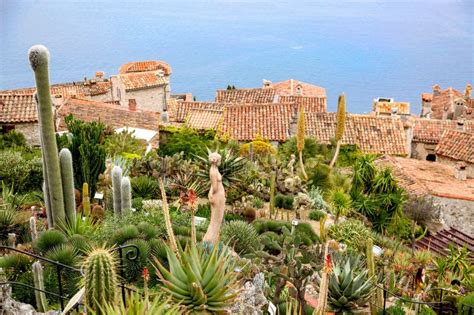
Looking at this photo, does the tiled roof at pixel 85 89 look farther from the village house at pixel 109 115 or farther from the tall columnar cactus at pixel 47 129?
the tall columnar cactus at pixel 47 129

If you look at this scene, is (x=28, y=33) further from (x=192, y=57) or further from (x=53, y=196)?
(x=53, y=196)

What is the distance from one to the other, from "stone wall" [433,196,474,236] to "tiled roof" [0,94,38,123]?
14795 millimetres

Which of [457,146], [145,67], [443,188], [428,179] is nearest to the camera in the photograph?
[443,188]

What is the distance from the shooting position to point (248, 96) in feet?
118

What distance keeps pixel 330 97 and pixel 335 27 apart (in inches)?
3049

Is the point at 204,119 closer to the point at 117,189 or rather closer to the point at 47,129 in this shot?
the point at 117,189

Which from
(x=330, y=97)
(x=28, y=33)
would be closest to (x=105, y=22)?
(x=28, y=33)

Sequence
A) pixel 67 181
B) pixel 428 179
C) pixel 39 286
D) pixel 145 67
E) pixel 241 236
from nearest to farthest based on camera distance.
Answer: pixel 39 286, pixel 67 181, pixel 241 236, pixel 428 179, pixel 145 67

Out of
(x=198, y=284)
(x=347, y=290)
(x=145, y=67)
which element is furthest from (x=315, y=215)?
(x=145, y=67)

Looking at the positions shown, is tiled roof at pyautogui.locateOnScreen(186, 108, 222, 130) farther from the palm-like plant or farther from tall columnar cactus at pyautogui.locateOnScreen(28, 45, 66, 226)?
tall columnar cactus at pyautogui.locateOnScreen(28, 45, 66, 226)

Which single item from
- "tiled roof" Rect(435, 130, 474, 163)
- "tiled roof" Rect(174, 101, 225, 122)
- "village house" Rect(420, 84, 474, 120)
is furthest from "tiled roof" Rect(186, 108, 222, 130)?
"village house" Rect(420, 84, 474, 120)

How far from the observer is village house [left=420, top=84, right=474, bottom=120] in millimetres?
40250

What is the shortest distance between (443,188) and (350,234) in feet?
27.8

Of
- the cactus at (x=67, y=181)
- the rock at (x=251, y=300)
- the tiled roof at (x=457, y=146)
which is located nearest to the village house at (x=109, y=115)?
the cactus at (x=67, y=181)
